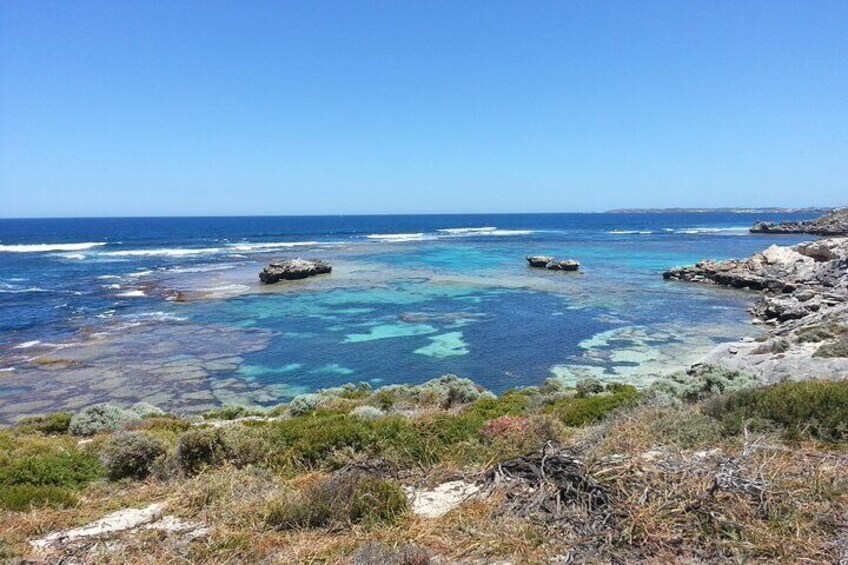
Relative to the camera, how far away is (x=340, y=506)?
18.1ft

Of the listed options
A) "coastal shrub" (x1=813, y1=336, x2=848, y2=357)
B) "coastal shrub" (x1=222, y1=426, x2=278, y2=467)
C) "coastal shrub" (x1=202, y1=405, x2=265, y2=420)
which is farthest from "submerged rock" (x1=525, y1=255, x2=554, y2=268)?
"coastal shrub" (x1=222, y1=426, x2=278, y2=467)

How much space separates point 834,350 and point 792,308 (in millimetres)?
14621

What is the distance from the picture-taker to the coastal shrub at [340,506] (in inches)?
213

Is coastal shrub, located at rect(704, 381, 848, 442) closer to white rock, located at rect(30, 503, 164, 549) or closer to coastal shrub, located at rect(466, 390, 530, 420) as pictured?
coastal shrub, located at rect(466, 390, 530, 420)

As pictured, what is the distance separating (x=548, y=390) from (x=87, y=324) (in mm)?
25592

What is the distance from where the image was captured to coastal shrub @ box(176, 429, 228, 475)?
7.85 metres

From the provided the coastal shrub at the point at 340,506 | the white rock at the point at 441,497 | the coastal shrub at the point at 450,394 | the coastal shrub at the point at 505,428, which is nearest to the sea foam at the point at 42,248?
the coastal shrub at the point at 450,394

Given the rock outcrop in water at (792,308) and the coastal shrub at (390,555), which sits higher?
the coastal shrub at (390,555)

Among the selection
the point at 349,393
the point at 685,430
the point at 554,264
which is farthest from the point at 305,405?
the point at 554,264

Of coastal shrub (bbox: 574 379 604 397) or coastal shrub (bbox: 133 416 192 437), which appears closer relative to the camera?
coastal shrub (bbox: 133 416 192 437)

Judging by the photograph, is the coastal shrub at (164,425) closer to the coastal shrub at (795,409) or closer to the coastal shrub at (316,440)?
the coastal shrub at (316,440)

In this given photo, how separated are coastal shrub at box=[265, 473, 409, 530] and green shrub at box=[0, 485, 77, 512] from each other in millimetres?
3070

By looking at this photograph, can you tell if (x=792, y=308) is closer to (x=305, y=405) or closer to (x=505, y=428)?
(x=305, y=405)

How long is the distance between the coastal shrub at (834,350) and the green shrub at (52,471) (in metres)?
17.5
